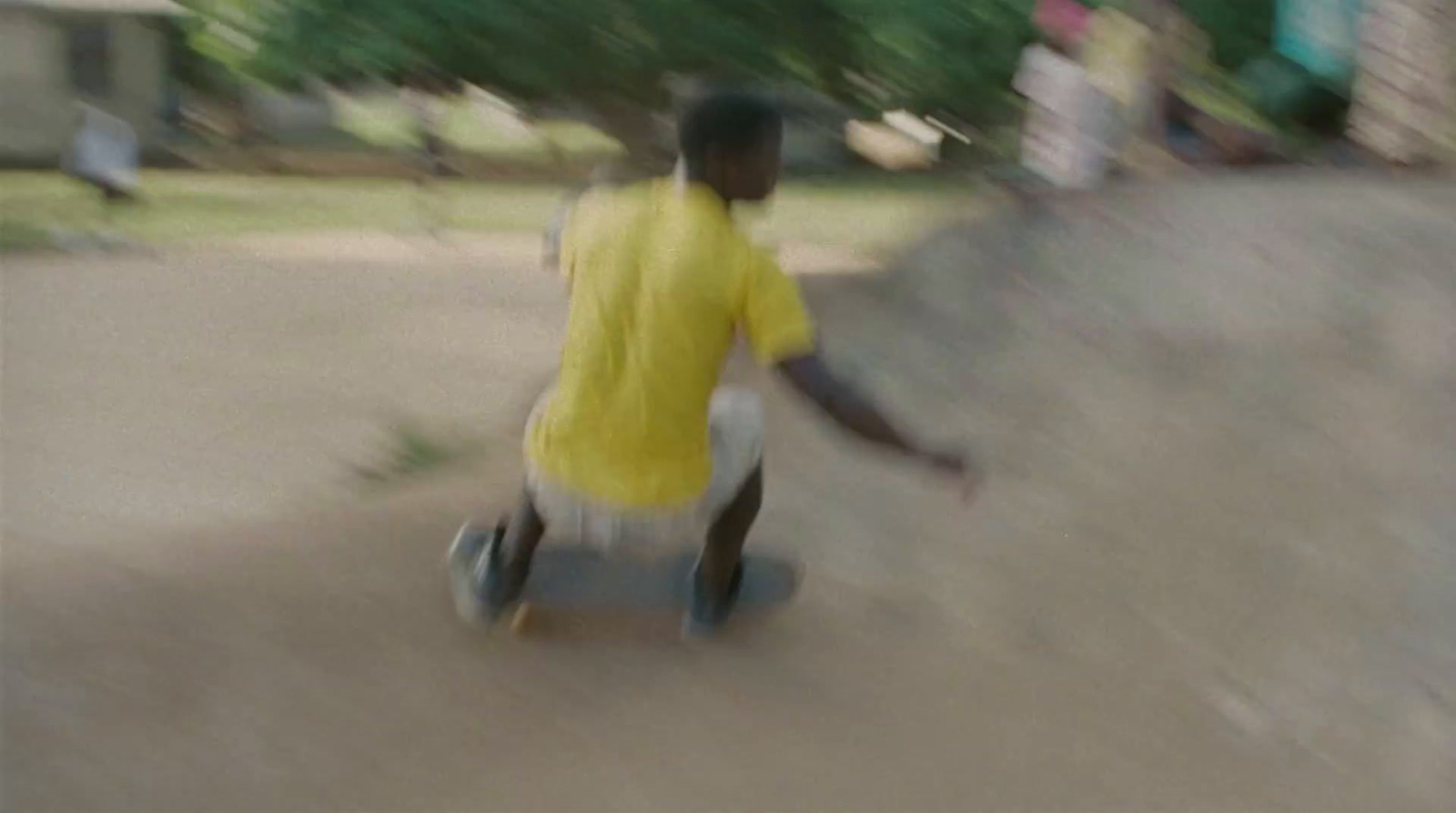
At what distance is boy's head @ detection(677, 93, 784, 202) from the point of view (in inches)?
117

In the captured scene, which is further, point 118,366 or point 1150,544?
point 118,366

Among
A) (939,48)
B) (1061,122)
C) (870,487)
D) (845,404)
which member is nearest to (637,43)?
(939,48)

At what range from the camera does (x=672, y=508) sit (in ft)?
10.3

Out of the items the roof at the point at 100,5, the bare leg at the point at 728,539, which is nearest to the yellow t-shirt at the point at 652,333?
the bare leg at the point at 728,539

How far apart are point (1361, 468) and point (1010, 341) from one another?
142 cm

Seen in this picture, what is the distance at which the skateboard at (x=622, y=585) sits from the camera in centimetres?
345

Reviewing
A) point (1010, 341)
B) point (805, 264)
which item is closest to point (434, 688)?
point (1010, 341)

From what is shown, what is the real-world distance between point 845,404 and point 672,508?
0.48 m

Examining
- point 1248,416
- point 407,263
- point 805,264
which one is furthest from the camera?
point 407,263

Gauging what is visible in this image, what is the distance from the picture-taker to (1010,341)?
5129 mm

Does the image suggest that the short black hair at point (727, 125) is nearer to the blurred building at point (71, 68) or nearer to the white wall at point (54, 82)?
the blurred building at point (71, 68)

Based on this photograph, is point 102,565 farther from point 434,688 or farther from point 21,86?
point 21,86

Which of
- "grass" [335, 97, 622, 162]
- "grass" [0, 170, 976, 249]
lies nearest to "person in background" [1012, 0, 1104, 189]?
"grass" [0, 170, 976, 249]

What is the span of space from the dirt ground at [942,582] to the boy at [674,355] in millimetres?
445
